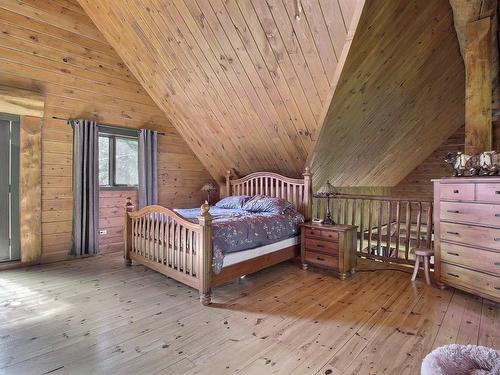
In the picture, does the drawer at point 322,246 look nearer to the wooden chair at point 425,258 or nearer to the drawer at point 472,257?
the wooden chair at point 425,258

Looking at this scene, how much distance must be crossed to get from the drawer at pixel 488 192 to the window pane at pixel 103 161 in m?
4.82

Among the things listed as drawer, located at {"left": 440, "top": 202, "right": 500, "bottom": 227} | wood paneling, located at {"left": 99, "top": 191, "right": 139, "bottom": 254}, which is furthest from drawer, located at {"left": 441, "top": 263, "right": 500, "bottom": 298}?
→ wood paneling, located at {"left": 99, "top": 191, "right": 139, "bottom": 254}

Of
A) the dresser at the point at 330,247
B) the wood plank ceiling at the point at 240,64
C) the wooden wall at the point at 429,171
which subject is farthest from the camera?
the wooden wall at the point at 429,171

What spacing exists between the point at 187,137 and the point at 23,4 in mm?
2798

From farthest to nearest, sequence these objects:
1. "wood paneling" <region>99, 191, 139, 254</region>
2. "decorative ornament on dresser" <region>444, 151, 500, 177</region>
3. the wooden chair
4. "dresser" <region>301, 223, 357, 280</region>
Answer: "wood paneling" <region>99, 191, 139, 254</region> → "dresser" <region>301, 223, 357, 280</region> → the wooden chair → "decorative ornament on dresser" <region>444, 151, 500, 177</region>

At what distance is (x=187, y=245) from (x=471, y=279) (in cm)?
277

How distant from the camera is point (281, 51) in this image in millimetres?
3109

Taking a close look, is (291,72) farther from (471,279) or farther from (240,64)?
(471,279)

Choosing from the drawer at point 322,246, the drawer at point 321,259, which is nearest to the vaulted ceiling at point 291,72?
the drawer at point 322,246

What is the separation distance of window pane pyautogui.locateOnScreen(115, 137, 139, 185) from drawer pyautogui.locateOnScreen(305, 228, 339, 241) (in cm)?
303

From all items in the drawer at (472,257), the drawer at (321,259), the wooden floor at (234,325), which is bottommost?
the wooden floor at (234,325)

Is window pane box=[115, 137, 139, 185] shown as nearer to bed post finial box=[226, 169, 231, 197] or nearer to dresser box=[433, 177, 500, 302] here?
bed post finial box=[226, 169, 231, 197]

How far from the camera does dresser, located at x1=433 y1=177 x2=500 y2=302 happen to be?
8.46 feet

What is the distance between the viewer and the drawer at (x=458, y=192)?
275cm
